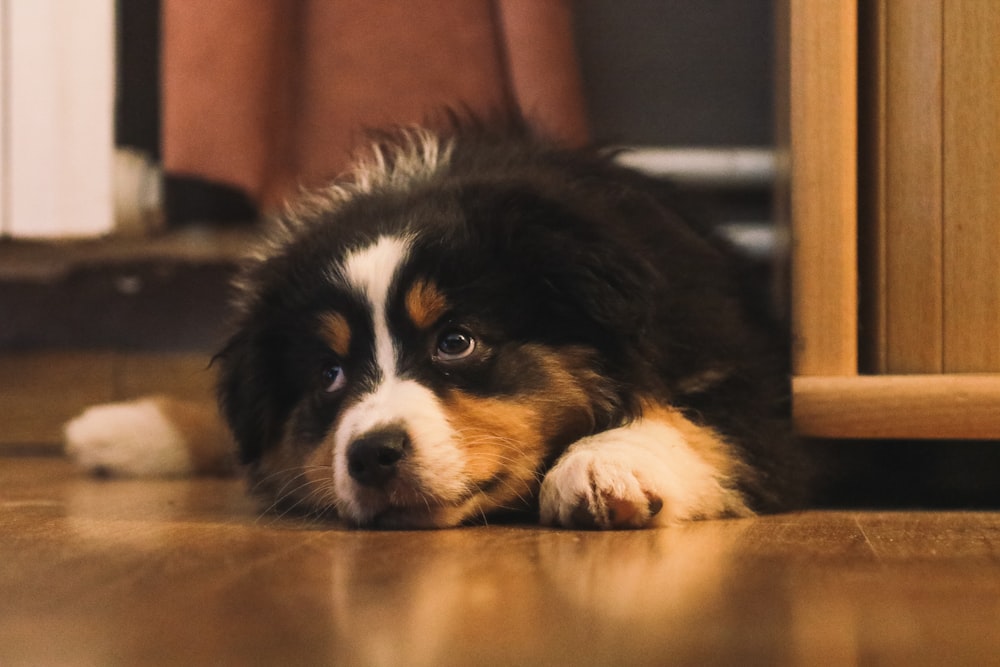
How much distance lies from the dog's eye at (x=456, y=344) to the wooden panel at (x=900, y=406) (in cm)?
58

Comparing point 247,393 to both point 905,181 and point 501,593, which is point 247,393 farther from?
point 905,181

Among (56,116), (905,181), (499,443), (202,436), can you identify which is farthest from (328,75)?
(905,181)

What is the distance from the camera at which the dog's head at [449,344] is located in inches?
72.1

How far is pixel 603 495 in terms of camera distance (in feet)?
5.74

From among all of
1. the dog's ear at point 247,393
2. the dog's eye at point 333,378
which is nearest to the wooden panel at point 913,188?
the dog's eye at point 333,378

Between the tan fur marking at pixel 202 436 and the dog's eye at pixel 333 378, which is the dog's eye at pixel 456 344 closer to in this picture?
the dog's eye at pixel 333 378

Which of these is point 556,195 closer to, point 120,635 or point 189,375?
point 120,635

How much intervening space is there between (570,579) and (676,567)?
0.51 ft

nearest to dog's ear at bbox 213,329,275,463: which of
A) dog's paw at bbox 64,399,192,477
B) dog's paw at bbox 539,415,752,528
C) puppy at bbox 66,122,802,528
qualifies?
puppy at bbox 66,122,802,528

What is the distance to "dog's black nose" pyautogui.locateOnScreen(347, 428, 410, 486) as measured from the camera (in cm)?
177

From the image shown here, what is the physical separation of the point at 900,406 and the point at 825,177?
0.41 metres

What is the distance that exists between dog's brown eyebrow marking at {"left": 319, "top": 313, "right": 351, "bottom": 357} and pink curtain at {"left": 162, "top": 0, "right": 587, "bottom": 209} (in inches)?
30.7

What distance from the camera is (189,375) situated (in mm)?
3482

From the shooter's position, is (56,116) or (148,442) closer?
(148,442)
